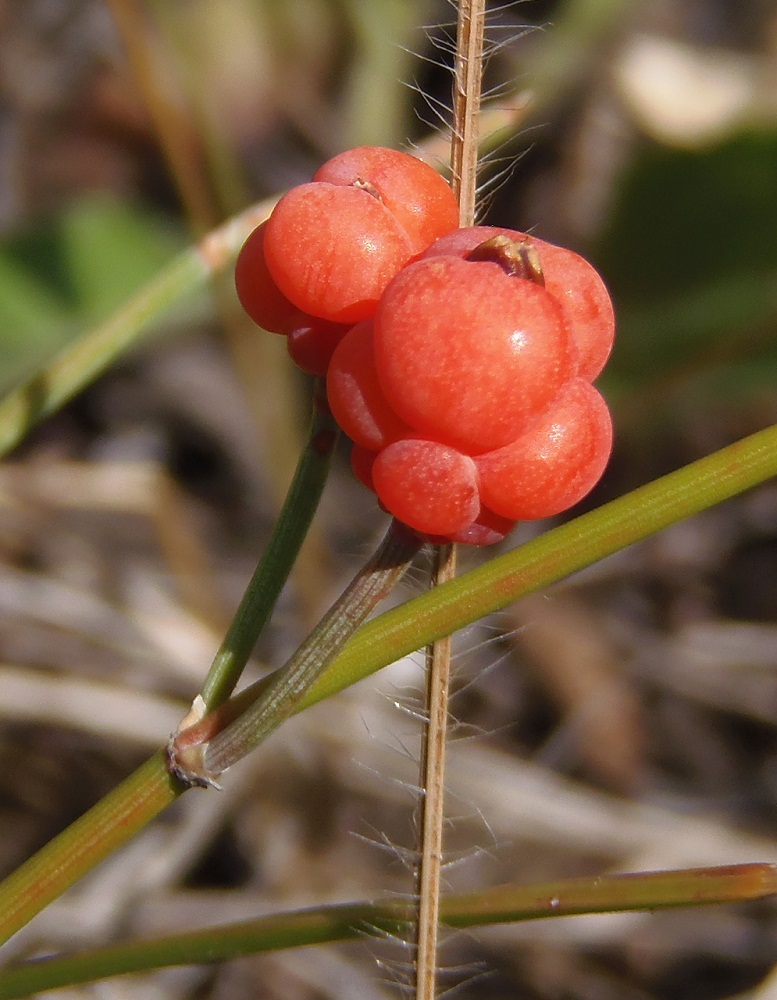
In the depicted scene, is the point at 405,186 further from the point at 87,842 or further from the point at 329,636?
the point at 87,842

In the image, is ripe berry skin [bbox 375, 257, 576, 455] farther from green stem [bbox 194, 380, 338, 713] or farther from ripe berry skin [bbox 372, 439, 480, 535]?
green stem [bbox 194, 380, 338, 713]

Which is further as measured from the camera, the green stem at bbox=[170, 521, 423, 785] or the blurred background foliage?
the blurred background foliage

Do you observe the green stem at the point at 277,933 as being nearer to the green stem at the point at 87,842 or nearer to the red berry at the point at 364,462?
the green stem at the point at 87,842

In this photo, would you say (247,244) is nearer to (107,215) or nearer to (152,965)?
(152,965)

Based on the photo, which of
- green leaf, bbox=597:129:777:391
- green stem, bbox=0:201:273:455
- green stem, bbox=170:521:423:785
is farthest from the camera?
green leaf, bbox=597:129:777:391

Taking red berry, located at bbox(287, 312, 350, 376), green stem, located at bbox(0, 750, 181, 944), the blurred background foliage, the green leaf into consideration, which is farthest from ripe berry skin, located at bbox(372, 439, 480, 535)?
the green leaf

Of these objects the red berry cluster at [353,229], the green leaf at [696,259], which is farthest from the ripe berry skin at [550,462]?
the green leaf at [696,259]

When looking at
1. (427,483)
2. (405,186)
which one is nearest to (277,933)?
(427,483)
